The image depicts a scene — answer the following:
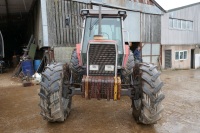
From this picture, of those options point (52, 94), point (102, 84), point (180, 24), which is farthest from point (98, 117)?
point (180, 24)

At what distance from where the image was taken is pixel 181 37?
56.5ft

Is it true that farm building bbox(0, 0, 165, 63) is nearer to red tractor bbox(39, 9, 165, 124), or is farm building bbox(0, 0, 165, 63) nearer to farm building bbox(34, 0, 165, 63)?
farm building bbox(34, 0, 165, 63)

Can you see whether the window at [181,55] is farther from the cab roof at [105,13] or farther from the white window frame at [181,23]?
the cab roof at [105,13]

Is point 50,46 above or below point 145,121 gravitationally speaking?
above

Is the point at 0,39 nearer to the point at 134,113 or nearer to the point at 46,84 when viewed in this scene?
the point at 46,84

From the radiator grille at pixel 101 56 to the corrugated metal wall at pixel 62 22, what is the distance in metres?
6.22

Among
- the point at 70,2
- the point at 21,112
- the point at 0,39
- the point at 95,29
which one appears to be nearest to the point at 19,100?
the point at 21,112

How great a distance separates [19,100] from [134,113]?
3787 mm

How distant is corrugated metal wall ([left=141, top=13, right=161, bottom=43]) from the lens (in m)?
13.9

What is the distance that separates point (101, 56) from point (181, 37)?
1525 centimetres

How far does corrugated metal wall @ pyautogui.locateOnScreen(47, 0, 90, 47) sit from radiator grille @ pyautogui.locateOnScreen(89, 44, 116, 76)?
6215 mm

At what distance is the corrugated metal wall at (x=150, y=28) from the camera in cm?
1390

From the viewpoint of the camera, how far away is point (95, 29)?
489 cm

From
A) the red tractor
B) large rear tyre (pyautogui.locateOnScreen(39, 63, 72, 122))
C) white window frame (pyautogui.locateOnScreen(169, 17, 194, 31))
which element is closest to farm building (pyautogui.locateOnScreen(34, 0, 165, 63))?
white window frame (pyautogui.locateOnScreen(169, 17, 194, 31))
